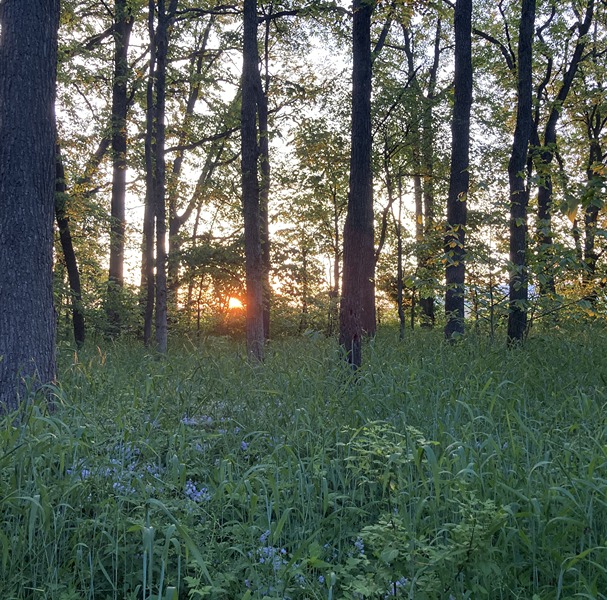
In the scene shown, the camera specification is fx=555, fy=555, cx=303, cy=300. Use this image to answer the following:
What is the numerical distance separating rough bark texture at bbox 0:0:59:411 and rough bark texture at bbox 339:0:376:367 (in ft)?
11.5

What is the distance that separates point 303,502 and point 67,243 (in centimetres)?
1126

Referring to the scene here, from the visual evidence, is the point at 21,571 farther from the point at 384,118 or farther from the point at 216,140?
the point at 216,140

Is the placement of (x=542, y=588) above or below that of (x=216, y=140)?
below

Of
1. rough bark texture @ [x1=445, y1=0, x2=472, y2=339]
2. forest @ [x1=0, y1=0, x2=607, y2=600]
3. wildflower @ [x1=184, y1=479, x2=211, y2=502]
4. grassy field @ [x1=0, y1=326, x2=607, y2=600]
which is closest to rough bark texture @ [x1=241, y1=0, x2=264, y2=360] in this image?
forest @ [x1=0, y1=0, x2=607, y2=600]

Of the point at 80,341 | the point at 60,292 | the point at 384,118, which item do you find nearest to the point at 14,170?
the point at 60,292

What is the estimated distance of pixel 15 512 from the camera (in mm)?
3004

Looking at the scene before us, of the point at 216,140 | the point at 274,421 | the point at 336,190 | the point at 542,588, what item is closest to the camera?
the point at 542,588

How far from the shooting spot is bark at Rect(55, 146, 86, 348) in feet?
38.6

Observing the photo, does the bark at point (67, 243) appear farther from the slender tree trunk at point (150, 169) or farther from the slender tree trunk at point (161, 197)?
the slender tree trunk at point (161, 197)

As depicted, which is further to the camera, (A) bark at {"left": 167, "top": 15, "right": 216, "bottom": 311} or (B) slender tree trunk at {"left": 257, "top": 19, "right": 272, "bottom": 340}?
(A) bark at {"left": 167, "top": 15, "right": 216, "bottom": 311}

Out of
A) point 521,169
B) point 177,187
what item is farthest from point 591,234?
point 177,187

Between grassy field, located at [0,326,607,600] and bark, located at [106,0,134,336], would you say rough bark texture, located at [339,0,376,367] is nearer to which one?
grassy field, located at [0,326,607,600]

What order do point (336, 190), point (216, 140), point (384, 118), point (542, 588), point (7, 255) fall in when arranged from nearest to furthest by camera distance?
point (542, 588) < point (7, 255) < point (384, 118) < point (336, 190) < point (216, 140)

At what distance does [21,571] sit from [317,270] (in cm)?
1599
